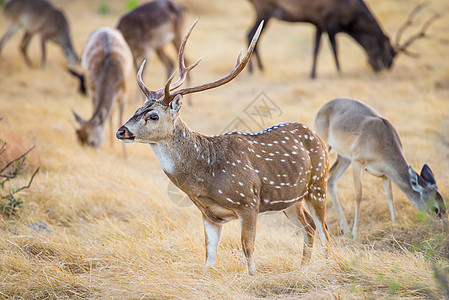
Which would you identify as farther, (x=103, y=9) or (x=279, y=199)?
(x=103, y=9)

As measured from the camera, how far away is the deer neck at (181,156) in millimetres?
4133

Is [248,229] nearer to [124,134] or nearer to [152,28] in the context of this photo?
[124,134]

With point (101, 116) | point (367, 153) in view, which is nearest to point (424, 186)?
point (367, 153)

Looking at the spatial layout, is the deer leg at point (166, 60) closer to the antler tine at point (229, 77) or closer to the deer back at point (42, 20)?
the deer back at point (42, 20)

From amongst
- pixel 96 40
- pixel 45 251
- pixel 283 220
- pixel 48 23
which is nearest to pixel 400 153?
pixel 283 220

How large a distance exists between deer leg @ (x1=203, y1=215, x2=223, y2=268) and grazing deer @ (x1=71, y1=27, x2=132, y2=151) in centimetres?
465

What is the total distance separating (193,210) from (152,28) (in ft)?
21.1

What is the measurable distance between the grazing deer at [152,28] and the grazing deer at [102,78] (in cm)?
178

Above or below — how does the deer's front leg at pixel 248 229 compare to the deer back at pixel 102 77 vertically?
above

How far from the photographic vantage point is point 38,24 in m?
13.7

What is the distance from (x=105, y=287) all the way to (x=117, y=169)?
347 centimetres

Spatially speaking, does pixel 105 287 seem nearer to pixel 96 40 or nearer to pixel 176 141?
pixel 176 141

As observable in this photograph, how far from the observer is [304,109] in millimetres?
9977

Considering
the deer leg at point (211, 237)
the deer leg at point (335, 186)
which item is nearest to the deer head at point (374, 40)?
the deer leg at point (335, 186)
